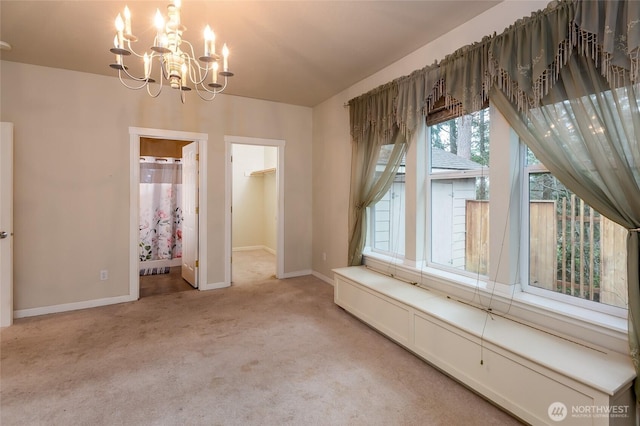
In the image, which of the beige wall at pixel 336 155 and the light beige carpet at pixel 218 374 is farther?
the beige wall at pixel 336 155

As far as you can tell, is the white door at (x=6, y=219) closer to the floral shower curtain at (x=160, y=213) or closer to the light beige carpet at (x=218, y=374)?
the light beige carpet at (x=218, y=374)

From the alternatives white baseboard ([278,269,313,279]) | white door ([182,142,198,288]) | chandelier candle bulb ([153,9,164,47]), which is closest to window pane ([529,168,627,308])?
chandelier candle bulb ([153,9,164,47])

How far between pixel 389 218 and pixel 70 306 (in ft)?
12.8

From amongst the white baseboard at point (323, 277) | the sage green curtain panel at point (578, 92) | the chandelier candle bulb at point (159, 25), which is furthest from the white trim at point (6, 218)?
the sage green curtain panel at point (578, 92)

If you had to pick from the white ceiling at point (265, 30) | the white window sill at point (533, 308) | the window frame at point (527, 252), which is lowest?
the white window sill at point (533, 308)

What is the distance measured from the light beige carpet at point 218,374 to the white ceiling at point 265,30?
279 centimetres

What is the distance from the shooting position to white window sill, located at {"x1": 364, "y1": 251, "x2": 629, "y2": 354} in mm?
1832

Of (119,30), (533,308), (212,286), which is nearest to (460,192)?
(533,308)

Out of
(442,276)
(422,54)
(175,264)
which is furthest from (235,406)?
(175,264)

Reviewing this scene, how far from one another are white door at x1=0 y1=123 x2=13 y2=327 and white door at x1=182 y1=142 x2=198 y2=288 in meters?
1.87

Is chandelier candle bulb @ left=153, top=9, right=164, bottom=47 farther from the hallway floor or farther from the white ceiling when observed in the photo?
the hallway floor

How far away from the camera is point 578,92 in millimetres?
1893

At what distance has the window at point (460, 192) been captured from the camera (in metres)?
2.68

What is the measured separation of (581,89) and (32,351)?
454cm
